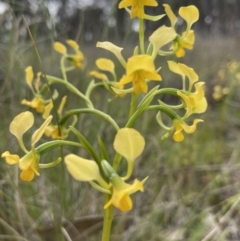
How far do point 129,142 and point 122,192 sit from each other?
2.2 inches

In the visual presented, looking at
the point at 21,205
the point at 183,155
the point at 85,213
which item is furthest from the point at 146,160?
the point at 21,205

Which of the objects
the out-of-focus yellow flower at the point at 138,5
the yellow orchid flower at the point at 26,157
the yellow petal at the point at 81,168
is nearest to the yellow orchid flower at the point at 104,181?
the yellow petal at the point at 81,168

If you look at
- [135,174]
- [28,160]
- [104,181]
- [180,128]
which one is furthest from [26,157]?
[135,174]

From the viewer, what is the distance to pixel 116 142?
1.53 ft

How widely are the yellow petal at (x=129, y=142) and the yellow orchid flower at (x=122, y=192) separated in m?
0.03

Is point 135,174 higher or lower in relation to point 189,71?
lower

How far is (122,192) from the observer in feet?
1.55

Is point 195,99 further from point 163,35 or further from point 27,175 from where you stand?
point 27,175

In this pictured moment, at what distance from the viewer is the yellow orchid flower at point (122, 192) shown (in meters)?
0.47

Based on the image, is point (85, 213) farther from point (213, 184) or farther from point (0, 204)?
point (213, 184)

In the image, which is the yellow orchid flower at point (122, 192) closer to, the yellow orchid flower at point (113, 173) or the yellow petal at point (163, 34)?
the yellow orchid flower at point (113, 173)

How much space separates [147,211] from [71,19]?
2.35m

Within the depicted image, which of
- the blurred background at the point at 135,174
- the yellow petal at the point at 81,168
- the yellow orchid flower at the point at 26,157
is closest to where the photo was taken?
the yellow petal at the point at 81,168

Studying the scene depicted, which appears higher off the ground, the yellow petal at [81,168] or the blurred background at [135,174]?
the yellow petal at [81,168]
